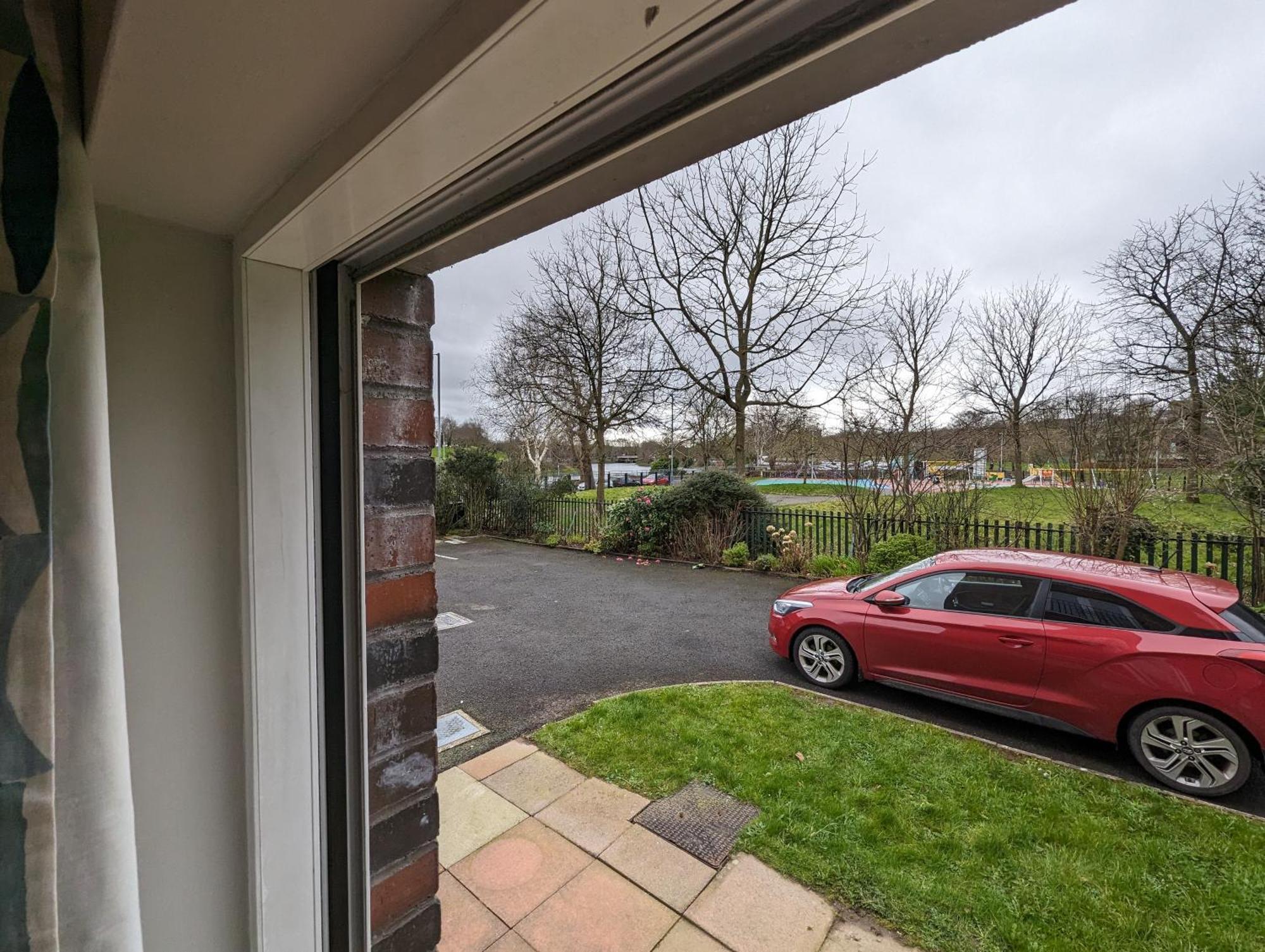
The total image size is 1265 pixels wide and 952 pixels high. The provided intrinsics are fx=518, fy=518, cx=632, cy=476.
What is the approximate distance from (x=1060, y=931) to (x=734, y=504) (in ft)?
20.0

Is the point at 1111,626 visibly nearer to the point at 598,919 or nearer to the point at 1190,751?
the point at 1190,751

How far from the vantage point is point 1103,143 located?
78.1 inches

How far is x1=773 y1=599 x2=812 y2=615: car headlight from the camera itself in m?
3.72

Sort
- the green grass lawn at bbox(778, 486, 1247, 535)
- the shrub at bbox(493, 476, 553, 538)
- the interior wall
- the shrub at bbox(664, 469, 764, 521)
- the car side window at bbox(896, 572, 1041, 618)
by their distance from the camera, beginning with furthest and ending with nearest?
the shrub at bbox(493, 476, 553, 538)
the shrub at bbox(664, 469, 764, 521)
the green grass lawn at bbox(778, 486, 1247, 535)
the car side window at bbox(896, 572, 1041, 618)
the interior wall

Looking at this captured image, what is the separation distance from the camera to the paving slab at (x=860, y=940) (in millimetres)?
1578

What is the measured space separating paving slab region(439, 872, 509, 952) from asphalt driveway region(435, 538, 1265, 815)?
85cm

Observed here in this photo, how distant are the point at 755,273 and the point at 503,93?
796cm

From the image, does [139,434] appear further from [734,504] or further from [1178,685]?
[734,504]

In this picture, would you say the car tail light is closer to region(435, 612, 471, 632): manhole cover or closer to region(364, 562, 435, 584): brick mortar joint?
region(364, 562, 435, 584): brick mortar joint

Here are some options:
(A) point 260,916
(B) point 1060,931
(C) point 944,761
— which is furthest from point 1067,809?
(A) point 260,916

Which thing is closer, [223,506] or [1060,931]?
[223,506]

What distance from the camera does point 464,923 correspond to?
1633 mm

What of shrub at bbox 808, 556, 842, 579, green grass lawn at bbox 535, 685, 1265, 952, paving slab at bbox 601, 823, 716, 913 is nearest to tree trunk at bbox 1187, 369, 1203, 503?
shrub at bbox 808, 556, 842, 579

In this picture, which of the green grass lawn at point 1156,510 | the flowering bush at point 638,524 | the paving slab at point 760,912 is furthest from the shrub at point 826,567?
the paving slab at point 760,912
